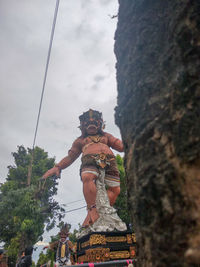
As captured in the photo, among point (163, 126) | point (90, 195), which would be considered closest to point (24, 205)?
point (90, 195)

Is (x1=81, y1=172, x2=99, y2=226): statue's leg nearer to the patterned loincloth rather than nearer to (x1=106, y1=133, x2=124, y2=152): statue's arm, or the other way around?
the patterned loincloth

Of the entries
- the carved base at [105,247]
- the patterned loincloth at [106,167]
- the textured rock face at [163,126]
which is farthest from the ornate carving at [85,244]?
the textured rock face at [163,126]

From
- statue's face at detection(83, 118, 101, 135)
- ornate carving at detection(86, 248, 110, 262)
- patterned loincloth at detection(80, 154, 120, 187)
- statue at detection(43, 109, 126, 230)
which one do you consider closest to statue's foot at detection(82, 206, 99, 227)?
statue at detection(43, 109, 126, 230)

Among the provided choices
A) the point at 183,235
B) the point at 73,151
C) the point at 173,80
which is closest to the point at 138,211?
the point at 183,235

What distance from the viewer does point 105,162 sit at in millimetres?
5613

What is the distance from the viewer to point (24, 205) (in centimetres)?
907

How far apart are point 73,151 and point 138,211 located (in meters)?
5.74

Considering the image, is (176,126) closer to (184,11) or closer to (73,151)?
(184,11)

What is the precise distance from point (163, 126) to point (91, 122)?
5.50 metres

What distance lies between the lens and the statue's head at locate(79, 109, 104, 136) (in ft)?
20.2

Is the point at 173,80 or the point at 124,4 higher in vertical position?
the point at 124,4

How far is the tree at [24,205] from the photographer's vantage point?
9.21 meters

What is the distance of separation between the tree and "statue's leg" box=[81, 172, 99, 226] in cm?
168

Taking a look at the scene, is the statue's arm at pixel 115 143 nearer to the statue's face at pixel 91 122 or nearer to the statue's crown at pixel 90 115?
the statue's face at pixel 91 122
